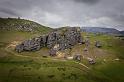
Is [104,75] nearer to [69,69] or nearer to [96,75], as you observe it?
[96,75]

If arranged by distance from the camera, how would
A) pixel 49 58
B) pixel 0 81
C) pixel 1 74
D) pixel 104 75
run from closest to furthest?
pixel 0 81 → pixel 1 74 → pixel 104 75 → pixel 49 58

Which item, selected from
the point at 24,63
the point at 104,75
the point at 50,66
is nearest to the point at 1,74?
the point at 24,63

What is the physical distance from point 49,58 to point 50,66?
2243 cm

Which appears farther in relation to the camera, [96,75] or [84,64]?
[84,64]

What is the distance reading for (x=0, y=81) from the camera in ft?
485

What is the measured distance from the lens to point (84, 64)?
18575 centimetres

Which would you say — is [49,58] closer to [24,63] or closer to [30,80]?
[24,63]

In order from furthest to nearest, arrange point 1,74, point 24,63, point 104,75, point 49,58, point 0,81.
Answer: point 49,58
point 24,63
point 104,75
point 1,74
point 0,81

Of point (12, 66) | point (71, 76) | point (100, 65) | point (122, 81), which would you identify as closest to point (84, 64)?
point (100, 65)

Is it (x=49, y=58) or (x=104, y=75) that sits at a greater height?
(x=49, y=58)

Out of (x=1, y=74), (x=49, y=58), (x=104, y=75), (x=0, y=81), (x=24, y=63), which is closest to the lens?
(x=0, y=81)

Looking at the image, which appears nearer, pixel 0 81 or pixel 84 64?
pixel 0 81

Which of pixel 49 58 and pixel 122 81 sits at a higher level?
pixel 49 58

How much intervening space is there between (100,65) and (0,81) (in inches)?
4009
